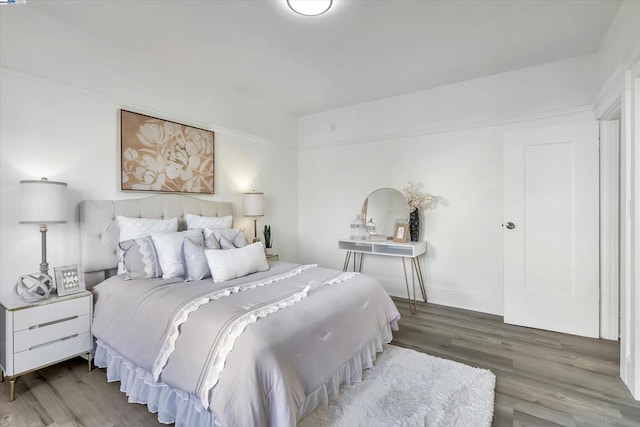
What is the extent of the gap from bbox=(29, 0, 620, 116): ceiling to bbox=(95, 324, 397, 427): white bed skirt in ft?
8.27

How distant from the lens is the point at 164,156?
10.3 ft

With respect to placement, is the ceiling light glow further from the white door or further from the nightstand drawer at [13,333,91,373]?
the nightstand drawer at [13,333,91,373]

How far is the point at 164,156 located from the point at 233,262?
5.07 feet

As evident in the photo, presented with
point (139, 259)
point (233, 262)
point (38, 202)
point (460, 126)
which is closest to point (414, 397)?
point (233, 262)

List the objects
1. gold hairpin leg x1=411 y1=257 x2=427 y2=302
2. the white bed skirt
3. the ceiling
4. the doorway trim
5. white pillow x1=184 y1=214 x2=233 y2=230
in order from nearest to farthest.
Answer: the white bed skirt, the ceiling, the doorway trim, white pillow x1=184 y1=214 x2=233 y2=230, gold hairpin leg x1=411 y1=257 x2=427 y2=302

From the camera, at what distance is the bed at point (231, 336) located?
1.38 m

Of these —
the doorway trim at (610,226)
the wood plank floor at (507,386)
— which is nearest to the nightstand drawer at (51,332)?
the wood plank floor at (507,386)

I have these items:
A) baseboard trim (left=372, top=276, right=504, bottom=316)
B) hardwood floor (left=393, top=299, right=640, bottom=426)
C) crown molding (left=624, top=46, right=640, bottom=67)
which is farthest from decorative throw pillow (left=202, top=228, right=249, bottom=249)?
crown molding (left=624, top=46, right=640, bottom=67)

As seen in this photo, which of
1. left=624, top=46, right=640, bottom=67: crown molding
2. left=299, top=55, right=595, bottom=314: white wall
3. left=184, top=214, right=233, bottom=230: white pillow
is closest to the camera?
left=624, top=46, right=640, bottom=67: crown molding

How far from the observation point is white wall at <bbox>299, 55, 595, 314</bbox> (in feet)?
10.7

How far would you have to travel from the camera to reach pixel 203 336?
1560 millimetres

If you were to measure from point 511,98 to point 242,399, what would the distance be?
12.6 ft

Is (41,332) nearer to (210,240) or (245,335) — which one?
(210,240)

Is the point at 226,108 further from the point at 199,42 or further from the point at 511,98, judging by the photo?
the point at 511,98
